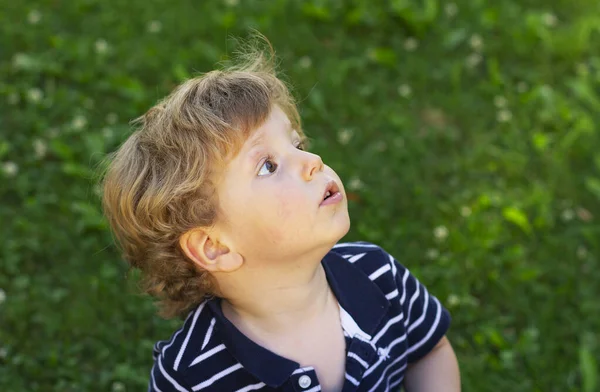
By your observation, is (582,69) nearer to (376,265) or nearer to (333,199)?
(376,265)

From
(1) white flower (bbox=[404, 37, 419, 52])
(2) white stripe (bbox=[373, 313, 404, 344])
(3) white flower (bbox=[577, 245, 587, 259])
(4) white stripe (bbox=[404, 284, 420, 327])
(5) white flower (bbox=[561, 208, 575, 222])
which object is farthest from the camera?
(1) white flower (bbox=[404, 37, 419, 52])

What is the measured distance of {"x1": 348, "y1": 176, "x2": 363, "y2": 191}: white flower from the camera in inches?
127

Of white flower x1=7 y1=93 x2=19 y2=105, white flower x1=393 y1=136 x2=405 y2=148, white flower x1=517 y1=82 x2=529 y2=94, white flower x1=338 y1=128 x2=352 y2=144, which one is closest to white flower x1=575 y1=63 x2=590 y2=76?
white flower x1=517 y1=82 x2=529 y2=94

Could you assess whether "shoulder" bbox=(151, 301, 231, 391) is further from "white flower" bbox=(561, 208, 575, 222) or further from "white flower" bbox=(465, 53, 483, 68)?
"white flower" bbox=(465, 53, 483, 68)

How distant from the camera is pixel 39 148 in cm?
339

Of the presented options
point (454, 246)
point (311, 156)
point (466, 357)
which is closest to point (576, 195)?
point (454, 246)

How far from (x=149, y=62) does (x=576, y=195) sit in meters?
1.97

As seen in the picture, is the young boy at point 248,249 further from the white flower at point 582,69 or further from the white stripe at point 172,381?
the white flower at point 582,69

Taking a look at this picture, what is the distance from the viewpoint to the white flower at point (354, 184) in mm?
3238

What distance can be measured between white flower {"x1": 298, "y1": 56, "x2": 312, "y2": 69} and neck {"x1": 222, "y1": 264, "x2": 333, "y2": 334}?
1942 millimetres

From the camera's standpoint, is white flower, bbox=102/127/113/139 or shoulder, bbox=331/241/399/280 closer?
shoulder, bbox=331/241/399/280

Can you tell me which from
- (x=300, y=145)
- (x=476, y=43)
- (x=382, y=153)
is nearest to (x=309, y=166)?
(x=300, y=145)

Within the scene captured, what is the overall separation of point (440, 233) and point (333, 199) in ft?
4.39

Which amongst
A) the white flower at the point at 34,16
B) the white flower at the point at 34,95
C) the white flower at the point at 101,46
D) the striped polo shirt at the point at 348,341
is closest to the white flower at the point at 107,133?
the white flower at the point at 34,95
